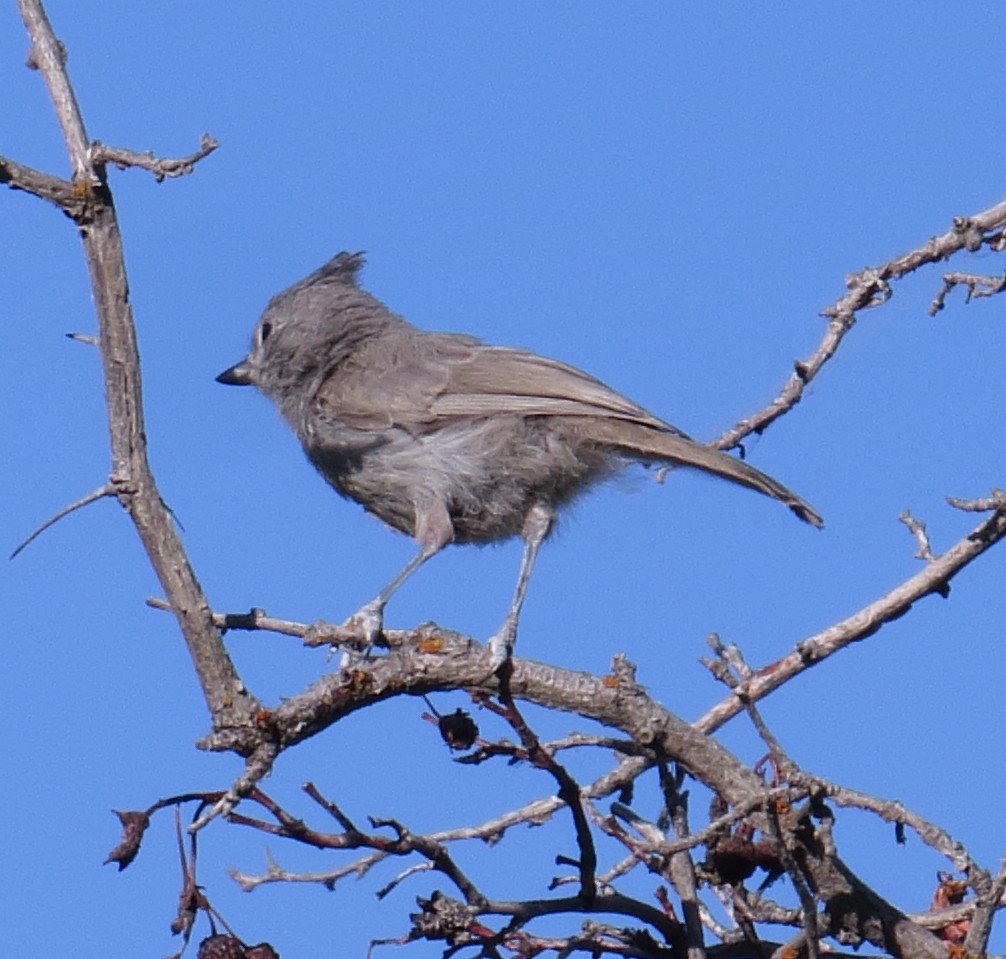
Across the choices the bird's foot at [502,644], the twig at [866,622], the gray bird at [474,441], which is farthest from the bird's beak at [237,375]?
the twig at [866,622]

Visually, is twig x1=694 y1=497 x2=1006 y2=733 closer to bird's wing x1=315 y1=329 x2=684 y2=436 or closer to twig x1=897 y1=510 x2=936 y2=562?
twig x1=897 y1=510 x2=936 y2=562

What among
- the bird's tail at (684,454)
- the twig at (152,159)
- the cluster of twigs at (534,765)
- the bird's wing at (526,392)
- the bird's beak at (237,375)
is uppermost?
the bird's beak at (237,375)

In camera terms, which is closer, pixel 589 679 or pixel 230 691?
pixel 230 691

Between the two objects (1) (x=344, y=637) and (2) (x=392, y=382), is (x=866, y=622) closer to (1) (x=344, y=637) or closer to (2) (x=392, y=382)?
(1) (x=344, y=637)

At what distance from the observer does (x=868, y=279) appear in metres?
4.62

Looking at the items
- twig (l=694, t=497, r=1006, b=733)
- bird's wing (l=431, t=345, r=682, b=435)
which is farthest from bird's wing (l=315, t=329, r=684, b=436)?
twig (l=694, t=497, r=1006, b=733)

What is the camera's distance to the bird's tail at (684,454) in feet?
19.6

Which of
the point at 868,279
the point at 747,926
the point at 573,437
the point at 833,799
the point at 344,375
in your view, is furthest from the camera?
the point at 344,375

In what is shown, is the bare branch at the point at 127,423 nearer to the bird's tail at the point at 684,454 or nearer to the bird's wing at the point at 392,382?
the bird's tail at the point at 684,454

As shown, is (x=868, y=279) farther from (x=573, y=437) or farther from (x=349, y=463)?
(x=349, y=463)

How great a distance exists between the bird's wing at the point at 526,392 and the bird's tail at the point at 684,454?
2.1 inches

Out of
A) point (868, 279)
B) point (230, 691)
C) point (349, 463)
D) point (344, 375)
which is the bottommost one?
point (230, 691)

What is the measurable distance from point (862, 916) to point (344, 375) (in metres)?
4.06

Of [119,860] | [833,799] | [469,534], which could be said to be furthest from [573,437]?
[119,860]
